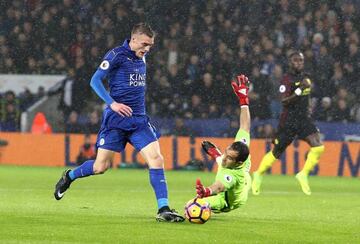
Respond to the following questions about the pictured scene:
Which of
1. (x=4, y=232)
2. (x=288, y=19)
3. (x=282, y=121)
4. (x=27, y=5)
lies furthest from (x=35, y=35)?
(x=4, y=232)

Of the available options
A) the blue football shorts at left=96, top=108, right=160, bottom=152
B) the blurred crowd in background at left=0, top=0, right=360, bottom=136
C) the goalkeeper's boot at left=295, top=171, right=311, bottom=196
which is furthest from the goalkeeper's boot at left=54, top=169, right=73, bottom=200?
the blurred crowd in background at left=0, top=0, right=360, bottom=136

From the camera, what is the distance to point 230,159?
10031 mm

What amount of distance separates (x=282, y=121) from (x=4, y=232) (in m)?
7.92

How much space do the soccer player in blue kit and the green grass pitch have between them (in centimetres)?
55

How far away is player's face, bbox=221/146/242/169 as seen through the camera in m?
10.0

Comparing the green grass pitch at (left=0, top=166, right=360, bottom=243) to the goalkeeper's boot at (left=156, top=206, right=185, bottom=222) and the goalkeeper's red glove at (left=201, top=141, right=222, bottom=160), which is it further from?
the goalkeeper's red glove at (left=201, top=141, right=222, bottom=160)

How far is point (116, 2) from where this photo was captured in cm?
2645

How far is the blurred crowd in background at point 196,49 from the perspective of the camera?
75.9 ft

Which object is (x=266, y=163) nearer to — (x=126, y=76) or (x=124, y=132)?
(x=124, y=132)

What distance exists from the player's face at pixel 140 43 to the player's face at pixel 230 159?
4.07 ft

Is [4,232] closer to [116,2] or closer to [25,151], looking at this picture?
[25,151]

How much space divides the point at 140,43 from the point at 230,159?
4.56 feet

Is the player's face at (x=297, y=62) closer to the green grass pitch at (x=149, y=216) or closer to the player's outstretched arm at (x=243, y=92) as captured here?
the green grass pitch at (x=149, y=216)

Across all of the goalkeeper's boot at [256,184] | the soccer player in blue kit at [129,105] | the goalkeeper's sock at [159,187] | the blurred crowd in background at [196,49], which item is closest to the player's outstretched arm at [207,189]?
the goalkeeper's sock at [159,187]
